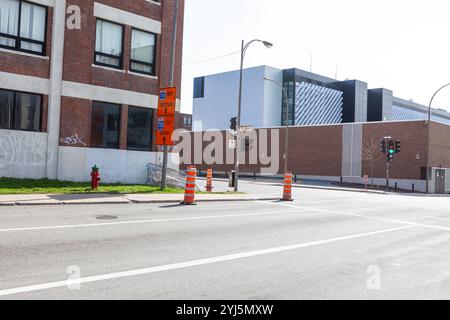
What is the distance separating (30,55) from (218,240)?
15.0m

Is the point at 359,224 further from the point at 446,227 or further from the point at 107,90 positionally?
the point at 107,90

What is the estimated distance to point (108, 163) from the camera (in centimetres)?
2098

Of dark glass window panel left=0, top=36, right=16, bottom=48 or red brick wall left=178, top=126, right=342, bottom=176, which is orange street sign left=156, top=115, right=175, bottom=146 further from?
red brick wall left=178, top=126, right=342, bottom=176

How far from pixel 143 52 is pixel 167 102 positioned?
565cm

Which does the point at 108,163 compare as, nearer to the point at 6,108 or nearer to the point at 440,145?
the point at 6,108

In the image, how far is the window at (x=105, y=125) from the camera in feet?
67.8

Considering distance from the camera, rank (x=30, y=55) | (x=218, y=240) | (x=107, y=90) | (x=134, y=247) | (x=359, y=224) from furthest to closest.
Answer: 1. (x=107, y=90)
2. (x=30, y=55)
3. (x=359, y=224)
4. (x=218, y=240)
5. (x=134, y=247)

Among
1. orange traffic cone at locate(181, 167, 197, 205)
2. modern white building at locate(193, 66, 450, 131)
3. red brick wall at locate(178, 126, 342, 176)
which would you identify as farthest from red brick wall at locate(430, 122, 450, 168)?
orange traffic cone at locate(181, 167, 197, 205)

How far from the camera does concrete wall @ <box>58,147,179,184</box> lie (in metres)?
19.6

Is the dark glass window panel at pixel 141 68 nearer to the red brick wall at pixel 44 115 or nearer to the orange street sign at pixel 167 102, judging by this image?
the orange street sign at pixel 167 102

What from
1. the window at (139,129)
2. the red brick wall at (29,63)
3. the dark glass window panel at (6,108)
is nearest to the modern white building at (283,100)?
the window at (139,129)

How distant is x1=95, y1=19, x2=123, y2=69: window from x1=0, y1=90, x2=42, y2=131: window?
3797 mm

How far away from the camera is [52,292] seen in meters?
4.54

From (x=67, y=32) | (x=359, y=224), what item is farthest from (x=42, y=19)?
(x=359, y=224)
